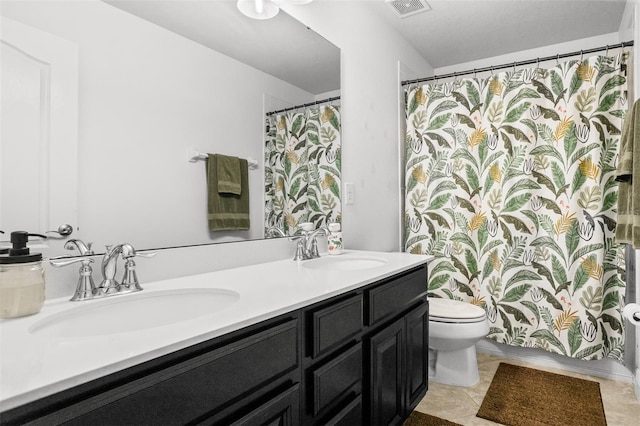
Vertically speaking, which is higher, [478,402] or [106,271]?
[106,271]

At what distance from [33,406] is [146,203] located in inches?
29.2

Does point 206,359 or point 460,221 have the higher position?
point 460,221

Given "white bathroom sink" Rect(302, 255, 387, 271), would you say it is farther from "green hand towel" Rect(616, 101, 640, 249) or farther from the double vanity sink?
"green hand towel" Rect(616, 101, 640, 249)

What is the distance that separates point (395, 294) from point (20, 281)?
119 cm

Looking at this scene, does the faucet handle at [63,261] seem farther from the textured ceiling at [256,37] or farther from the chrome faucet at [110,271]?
the textured ceiling at [256,37]

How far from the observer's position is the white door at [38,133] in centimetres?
90

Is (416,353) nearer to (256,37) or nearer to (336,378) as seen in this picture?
(336,378)

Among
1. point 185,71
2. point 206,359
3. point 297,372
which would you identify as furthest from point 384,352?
point 185,71

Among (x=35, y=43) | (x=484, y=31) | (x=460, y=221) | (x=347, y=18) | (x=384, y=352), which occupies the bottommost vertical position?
(x=384, y=352)

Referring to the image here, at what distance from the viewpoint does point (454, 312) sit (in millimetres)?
2193

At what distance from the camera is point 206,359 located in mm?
745

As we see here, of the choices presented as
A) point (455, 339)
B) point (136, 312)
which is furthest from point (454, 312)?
point (136, 312)

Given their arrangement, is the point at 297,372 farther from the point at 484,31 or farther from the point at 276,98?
the point at 484,31

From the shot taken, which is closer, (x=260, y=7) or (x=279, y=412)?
(x=279, y=412)
